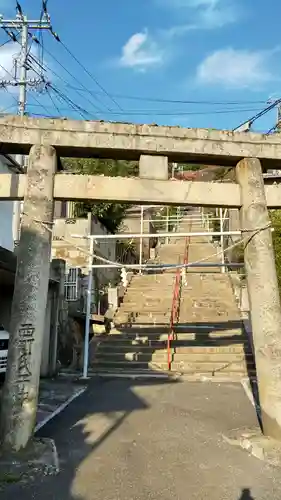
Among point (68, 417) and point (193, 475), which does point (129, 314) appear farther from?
point (193, 475)

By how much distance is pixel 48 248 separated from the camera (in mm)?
6727

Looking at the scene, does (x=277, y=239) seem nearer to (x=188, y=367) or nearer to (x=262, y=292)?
(x=188, y=367)

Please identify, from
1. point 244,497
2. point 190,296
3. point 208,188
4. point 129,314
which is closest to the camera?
point 244,497

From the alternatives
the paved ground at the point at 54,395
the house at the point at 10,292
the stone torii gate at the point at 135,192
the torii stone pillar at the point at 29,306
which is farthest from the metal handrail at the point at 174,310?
the torii stone pillar at the point at 29,306

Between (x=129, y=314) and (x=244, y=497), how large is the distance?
12.3 metres

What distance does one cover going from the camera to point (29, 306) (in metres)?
6.32

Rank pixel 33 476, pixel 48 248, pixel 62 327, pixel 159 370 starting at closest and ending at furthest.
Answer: pixel 33 476 < pixel 48 248 < pixel 159 370 < pixel 62 327

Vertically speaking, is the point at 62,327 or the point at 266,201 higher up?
the point at 266,201

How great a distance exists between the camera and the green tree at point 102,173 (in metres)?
22.4

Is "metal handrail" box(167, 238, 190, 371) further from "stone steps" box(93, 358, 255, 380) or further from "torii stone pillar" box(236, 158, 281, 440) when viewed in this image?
"torii stone pillar" box(236, 158, 281, 440)

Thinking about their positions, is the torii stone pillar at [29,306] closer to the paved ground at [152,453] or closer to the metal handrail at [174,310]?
the paved ground at [152,453]

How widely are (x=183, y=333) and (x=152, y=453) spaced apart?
920 cm

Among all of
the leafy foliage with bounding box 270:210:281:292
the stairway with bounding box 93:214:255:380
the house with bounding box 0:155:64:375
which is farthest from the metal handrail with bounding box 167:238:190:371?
the leafy foliage with bounding box 270:210:281:292

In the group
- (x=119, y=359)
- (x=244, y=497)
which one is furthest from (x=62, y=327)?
(x=244, y=497)
